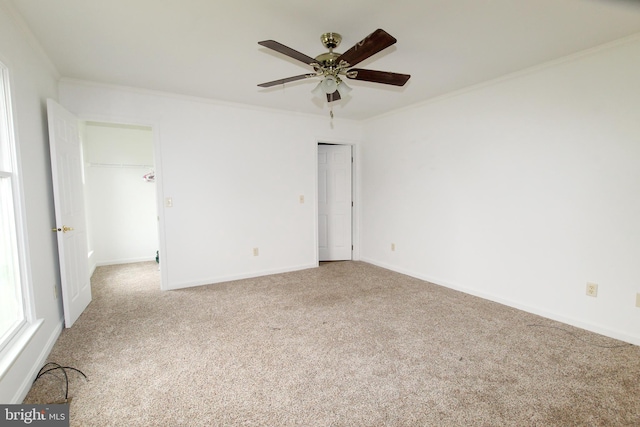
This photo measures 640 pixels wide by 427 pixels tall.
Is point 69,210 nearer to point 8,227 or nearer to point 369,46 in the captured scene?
point 8,227

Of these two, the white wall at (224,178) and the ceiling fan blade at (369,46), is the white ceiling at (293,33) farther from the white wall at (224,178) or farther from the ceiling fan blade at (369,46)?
the white wall at (224,178)

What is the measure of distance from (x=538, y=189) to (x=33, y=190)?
4307mm

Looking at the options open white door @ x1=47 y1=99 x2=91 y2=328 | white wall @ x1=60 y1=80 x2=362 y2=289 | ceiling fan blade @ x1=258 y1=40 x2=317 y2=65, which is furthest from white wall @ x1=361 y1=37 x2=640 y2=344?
open white door @ x1=47 y1=99 x2=91 y2=328

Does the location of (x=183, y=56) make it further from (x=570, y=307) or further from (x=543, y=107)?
(x=570, y=307)

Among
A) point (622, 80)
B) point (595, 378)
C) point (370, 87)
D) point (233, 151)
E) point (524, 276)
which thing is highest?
point (370, 87)

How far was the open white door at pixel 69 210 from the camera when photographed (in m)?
2.56

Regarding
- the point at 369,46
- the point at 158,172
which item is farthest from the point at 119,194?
the point at 369,46

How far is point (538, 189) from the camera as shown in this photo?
2871 millimetres

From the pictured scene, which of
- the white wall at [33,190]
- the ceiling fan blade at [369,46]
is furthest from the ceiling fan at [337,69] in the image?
the white wall at [33,190]

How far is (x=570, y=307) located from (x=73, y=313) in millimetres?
4604

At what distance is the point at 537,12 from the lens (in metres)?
1.95

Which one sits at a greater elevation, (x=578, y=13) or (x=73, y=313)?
(x=578, y=13)

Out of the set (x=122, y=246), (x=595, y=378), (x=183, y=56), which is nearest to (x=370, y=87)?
(x=183, y=56)

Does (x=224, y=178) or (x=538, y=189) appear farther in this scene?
(x=224, y=178)
